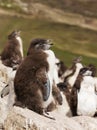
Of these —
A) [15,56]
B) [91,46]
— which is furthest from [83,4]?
[15,56]

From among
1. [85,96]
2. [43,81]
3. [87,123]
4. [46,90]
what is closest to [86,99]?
[85,96]

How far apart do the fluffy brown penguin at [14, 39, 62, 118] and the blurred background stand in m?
36.5

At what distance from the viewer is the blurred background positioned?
55.8m

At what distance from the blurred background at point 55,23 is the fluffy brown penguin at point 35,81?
1436 inches

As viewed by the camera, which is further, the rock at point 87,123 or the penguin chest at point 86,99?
the penguin chest at point 86,99

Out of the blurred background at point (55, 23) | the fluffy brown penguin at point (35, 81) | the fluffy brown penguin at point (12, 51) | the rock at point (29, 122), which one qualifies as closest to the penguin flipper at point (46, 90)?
the fluffy brown penguin at point (35, 81)

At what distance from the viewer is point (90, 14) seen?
8538cm

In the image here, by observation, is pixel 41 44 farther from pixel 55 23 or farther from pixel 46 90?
pixel 55 23

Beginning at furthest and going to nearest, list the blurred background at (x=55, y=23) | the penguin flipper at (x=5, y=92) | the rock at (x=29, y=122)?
the blurred background at (x=55, y=23) → the penguin flipper at (x=5, y=92) → the rock at (x=29, y=122)

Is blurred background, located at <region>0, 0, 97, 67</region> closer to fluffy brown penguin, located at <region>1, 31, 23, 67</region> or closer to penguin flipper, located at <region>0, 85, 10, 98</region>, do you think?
fluffy brown penguin, located at <region>1, 31, 23, 67</region>

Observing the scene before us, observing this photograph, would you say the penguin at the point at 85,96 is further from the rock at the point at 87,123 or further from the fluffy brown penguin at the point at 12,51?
the fluffy brown penguin at the point at 12,51

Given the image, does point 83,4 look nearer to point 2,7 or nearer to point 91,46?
→ point 2,7

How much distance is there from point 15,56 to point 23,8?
59133 mm

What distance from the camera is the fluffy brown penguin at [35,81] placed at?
1027 cm
